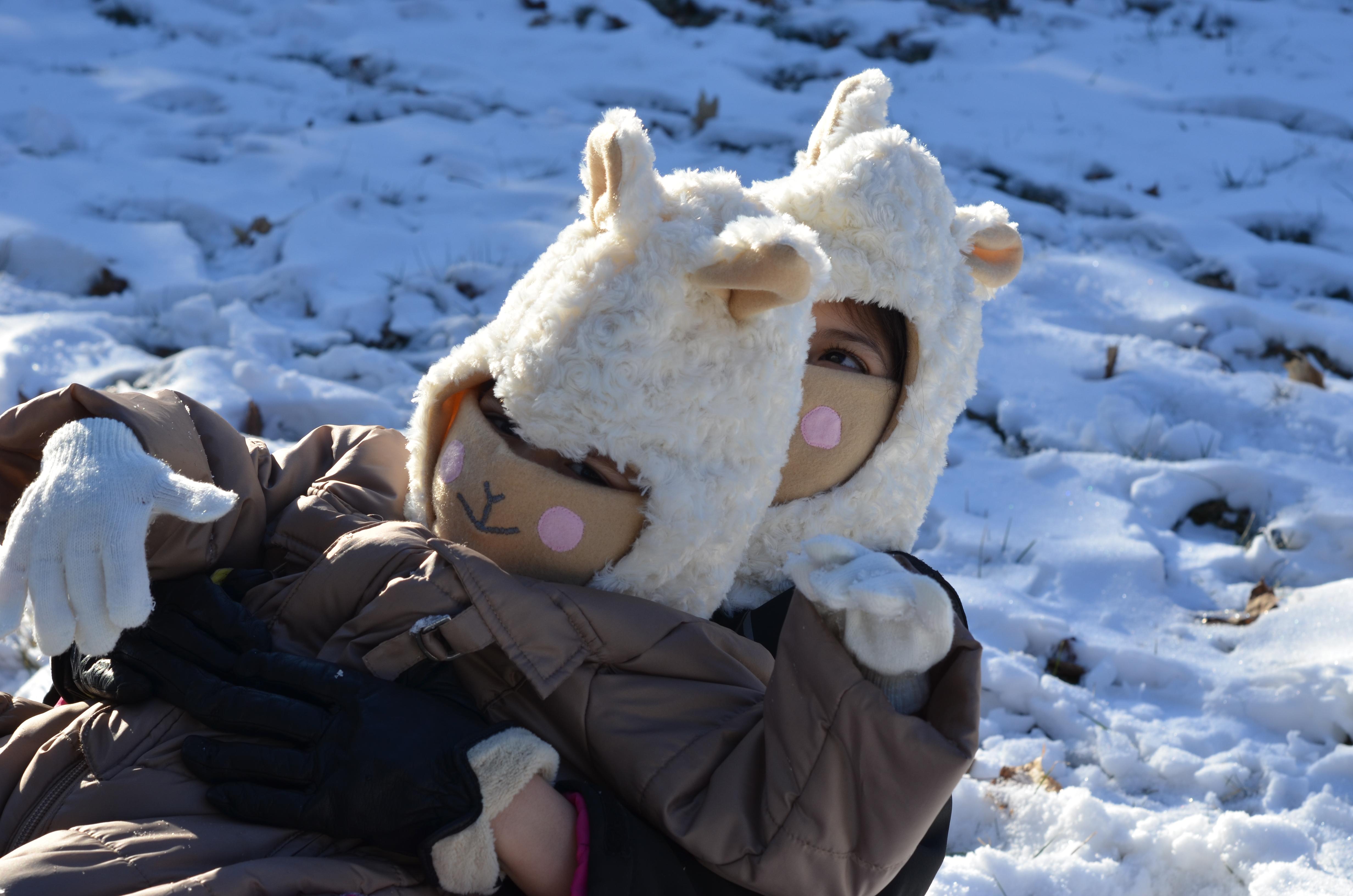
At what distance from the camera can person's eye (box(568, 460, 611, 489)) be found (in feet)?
5.17

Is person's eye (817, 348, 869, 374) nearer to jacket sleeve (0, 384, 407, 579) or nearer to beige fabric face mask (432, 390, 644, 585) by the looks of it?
beige fabric face mask (432, 390, 644, 585)

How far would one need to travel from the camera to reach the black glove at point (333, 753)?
142 cm

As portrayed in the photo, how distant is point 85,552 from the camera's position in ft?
4.61

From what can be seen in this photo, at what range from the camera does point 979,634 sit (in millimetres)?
2480

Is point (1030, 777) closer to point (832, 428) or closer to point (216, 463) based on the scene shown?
point (832, 428)

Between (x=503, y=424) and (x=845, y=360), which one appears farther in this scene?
(x=845, y=360)

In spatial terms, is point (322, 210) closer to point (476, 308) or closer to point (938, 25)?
point (476, 308)

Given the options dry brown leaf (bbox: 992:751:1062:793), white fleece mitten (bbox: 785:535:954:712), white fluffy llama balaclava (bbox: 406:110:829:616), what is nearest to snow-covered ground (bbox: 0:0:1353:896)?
dry brown leaf (bbox: 992:751:1062:793)

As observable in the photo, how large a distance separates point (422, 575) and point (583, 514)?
240 mm

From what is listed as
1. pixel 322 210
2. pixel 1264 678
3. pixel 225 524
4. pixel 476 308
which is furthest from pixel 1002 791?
pixel 322 210

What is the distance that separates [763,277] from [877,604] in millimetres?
434

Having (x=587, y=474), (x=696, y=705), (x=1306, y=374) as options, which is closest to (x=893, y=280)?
(x=587, y=474)

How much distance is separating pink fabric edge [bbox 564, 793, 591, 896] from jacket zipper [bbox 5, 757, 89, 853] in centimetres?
66

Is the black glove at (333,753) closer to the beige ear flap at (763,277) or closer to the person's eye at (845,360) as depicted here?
the beige ear flap at (763,277)
